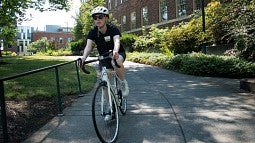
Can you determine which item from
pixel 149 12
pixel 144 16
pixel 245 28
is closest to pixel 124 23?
pixel 144 16

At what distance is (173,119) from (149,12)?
2698cm

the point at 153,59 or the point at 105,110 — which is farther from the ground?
the point at 153,59

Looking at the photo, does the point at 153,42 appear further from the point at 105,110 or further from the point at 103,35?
the point at 105,110

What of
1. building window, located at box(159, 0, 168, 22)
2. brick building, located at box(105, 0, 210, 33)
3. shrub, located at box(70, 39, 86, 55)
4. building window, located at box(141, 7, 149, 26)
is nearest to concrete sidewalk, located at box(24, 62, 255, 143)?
brick building, located at box(105, 0, 210, 33)

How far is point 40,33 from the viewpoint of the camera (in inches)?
4097

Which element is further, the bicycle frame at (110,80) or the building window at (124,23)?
the building window at (124,23)

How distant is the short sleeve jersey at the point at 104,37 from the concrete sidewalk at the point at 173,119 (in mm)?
1287

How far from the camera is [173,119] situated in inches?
247

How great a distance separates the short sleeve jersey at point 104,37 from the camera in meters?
5.69

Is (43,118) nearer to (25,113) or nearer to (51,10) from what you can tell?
(25,113)

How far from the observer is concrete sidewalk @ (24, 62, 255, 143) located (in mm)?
5227

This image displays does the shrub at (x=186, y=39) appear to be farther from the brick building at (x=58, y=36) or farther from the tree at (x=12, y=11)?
the brick building at (x=58, y=36)

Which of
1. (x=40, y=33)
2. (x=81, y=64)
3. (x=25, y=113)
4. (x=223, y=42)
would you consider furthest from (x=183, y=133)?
(x=40, y=33)

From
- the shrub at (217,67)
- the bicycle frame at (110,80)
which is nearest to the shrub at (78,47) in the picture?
the shrub at (217,67)
